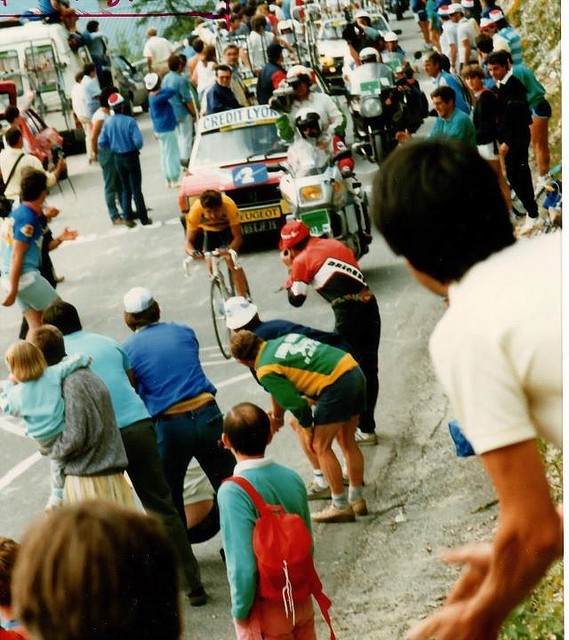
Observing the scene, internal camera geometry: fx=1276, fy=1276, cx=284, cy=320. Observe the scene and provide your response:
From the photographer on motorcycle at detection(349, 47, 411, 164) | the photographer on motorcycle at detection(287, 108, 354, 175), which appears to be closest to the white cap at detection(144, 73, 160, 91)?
the photographer on motorcycle at detection(349, 47, 411, 164)

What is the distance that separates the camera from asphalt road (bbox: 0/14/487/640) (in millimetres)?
7363

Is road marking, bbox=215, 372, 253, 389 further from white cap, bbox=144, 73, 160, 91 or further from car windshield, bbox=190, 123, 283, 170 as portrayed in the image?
white cap, bbox=144, 73, 160, 91

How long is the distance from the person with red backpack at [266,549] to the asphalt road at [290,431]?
1137 millimetres

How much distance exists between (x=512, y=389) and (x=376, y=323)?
6.86m

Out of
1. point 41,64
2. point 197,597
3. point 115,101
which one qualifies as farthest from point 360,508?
point 41,64

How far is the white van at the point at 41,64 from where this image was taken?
24719mm

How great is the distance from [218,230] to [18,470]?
10.5 ft

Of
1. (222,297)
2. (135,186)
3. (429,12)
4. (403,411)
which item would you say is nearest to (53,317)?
(403,411)

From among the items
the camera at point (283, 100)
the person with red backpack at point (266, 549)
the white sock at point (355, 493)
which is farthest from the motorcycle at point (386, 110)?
the person with red backpack at point (266, 549)

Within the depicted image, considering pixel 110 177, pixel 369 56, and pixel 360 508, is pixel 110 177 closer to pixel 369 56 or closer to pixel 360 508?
pixel 369 56

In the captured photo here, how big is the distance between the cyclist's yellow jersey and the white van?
43.9 ft

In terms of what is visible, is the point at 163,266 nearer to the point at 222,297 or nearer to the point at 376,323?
the point at 222,297

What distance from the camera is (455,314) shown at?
2.33 metres

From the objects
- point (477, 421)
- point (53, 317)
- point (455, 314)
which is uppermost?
point (455, 314)
